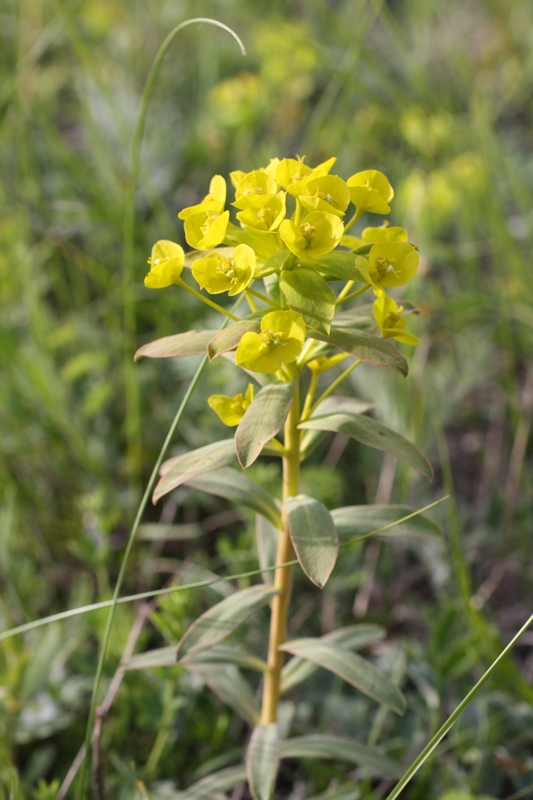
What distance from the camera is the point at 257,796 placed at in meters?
1.12

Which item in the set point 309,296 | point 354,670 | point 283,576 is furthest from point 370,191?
point 354,670

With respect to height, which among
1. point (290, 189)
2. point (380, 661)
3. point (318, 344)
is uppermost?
point (290, 189)

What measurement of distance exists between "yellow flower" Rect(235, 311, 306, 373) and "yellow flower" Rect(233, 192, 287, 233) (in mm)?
126

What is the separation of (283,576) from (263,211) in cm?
60

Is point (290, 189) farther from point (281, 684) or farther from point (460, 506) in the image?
point (460, 506)

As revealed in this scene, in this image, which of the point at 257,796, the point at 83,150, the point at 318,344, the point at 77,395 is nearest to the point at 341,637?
the point at 257,796

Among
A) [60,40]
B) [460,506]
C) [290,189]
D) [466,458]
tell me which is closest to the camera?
[290,189]

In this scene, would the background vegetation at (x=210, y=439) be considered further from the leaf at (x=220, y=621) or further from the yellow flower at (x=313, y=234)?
the yellow flower at (x=313, y=234)

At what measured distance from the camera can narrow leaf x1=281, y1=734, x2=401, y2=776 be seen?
1233 mm

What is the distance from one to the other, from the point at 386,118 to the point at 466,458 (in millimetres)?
1471

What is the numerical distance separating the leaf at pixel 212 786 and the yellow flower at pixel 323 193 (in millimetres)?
989

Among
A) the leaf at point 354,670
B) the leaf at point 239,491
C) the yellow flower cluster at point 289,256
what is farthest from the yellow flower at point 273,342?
the leaf at point 354,670

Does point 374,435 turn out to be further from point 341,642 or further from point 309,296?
point 341,642

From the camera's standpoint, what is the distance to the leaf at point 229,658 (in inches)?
48.1
